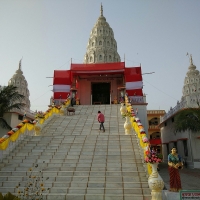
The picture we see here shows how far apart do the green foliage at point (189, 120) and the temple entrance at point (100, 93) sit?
11.2 m

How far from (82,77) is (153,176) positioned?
2006 cm

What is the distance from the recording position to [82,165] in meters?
8.59

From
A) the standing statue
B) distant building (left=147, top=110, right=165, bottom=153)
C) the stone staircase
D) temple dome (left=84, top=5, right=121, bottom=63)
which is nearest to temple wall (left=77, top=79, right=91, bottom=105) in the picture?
temple dome (left=84, top=5, right=121, bottom=63)

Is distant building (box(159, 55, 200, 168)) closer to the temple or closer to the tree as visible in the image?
the temple

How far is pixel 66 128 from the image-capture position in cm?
1387

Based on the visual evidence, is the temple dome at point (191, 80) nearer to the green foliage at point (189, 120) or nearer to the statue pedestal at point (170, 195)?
the green foliage at point (189, 120)

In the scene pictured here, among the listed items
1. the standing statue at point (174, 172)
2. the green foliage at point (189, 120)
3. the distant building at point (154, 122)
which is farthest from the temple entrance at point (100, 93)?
the standing statue at point (174, 172)

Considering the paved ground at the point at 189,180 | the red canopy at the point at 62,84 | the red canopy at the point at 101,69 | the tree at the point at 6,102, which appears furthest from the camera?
the red canopy at the point at 62,84

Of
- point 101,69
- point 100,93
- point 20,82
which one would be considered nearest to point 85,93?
point 100,93

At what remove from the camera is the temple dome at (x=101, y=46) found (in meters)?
37.1

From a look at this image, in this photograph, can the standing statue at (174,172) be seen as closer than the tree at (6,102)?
Yes

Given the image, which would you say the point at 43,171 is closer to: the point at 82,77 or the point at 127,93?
the point at 127,93

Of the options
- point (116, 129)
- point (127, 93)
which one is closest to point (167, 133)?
point (127, 93)

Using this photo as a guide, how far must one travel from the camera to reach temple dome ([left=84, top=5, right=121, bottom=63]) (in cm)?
3706
